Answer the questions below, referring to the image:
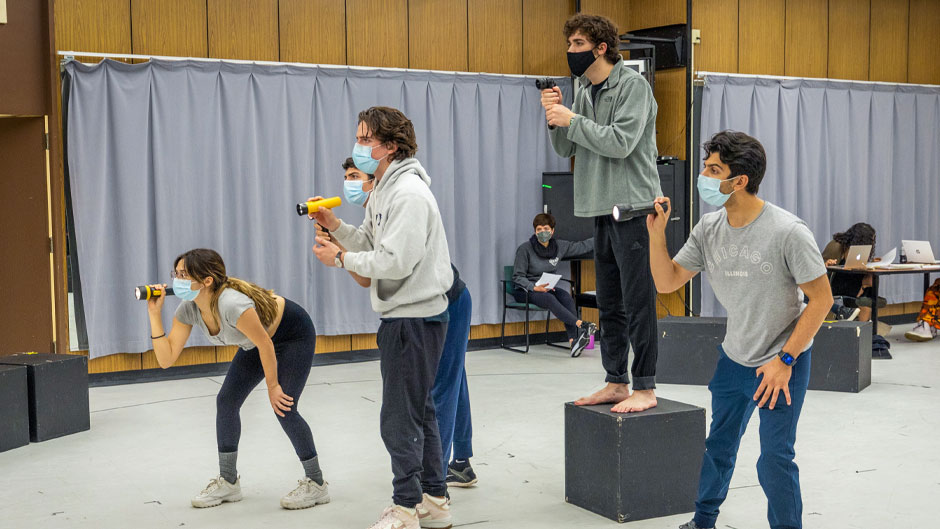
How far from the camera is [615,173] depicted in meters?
3.51

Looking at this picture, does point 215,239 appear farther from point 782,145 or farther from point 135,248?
point 782,145

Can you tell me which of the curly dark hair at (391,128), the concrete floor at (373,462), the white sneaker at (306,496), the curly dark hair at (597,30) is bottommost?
the concrete floor at (373,462)

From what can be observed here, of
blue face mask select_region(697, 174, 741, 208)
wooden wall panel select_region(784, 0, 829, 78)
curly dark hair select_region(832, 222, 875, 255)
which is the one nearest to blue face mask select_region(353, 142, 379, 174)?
blue face mask select_region(697, 174, 741, 208)

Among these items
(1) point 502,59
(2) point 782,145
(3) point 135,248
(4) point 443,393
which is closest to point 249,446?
(4) point 443,393

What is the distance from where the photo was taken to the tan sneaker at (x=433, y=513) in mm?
3574

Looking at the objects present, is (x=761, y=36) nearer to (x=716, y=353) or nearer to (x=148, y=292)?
(x=716, y=353)

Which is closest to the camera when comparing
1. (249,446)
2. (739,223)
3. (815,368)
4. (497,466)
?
(739,223)

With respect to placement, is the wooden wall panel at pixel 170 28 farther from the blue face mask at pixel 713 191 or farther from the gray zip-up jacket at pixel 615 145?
the blue face mask at pixel 713 191

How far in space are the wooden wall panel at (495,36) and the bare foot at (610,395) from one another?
4.94m

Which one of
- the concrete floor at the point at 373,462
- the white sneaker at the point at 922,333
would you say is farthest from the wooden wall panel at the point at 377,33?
the white sneaker at the point at 922,333

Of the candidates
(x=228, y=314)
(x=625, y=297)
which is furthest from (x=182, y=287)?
(x=625, y=297)

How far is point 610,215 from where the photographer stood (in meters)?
3.52

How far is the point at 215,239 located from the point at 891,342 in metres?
6.00

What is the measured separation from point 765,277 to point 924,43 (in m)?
8.43
